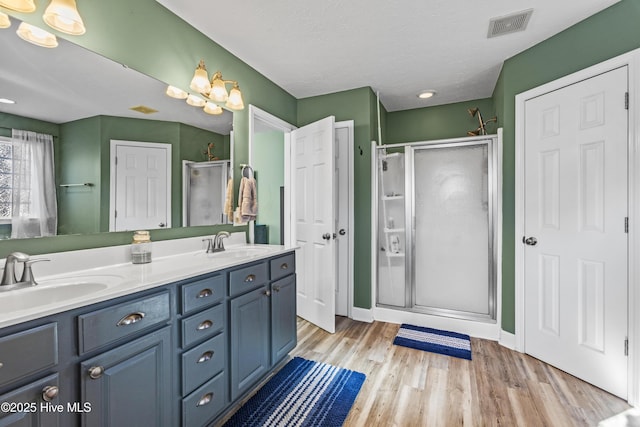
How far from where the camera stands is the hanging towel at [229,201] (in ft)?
7.59

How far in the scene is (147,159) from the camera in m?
1.76

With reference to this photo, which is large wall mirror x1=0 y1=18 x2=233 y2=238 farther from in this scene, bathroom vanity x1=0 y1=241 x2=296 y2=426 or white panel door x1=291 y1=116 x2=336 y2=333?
white panel door x1=291 y1=116 x2=336 y2=333

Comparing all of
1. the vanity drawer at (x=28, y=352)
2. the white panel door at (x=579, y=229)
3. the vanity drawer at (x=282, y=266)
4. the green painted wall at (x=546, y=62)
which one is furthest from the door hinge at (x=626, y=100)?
the vanity drawer at (x=28, y=352)

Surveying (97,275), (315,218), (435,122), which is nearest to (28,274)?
(97,275)

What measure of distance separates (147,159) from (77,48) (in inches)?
23.8

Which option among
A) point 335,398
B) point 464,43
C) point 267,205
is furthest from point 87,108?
point 464,43

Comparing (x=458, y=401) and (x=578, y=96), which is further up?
(x=578, y=96)

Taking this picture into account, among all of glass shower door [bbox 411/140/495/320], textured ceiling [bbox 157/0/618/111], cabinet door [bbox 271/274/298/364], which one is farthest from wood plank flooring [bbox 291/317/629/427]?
textured ceiling [bbox 157/0/618/111]

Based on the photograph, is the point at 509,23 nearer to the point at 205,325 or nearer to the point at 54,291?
the point at 205,325

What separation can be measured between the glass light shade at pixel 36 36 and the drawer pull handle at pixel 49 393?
4.65ft

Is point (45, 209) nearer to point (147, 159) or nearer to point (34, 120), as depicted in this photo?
point (34, 120)

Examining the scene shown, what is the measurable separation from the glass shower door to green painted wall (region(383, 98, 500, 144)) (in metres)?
0.75

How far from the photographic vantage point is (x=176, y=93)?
1934mm

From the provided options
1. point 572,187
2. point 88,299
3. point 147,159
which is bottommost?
point 88,299
